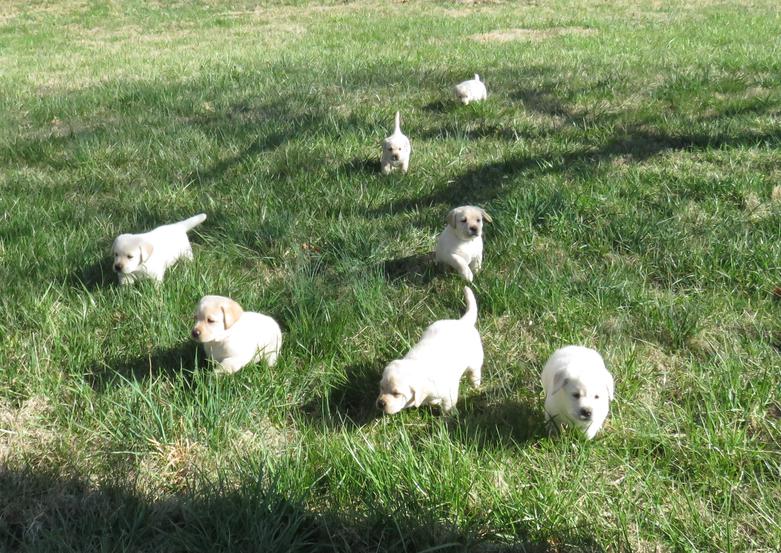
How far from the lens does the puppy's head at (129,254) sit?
3.35 metres

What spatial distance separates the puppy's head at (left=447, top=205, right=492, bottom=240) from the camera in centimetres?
351

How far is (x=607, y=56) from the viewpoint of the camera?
9.09m

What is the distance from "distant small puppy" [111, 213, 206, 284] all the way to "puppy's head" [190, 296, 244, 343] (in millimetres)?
789

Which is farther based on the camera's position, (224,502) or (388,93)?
(388,93)

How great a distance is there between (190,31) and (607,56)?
33.8ft

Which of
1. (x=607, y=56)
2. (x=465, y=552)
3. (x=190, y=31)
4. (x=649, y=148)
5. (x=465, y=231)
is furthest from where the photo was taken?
(x=190, y=31)

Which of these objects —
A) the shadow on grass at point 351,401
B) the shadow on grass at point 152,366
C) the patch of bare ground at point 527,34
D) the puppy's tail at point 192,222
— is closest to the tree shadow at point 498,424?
the shadow on grass at point 351,401

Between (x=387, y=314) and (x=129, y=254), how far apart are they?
137cm

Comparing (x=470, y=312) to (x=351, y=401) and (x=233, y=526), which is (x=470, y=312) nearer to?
(x=351, y=401)

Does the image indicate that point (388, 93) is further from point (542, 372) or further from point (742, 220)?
point (542, 372)

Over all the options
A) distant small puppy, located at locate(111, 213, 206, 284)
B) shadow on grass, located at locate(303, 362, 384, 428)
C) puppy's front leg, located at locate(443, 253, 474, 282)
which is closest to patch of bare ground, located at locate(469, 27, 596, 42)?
puppy's front leg, located at locate(443, 253, 474, 282)

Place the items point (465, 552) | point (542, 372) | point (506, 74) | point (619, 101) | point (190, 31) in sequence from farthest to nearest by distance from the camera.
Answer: point (190, 31)
point (506, 74)
point (619, 101)
point (542, 372)
point (465, 552)

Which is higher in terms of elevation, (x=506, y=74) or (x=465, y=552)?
(x=506, y=74)

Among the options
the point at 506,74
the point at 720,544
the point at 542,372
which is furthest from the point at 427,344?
the point at 506,74
